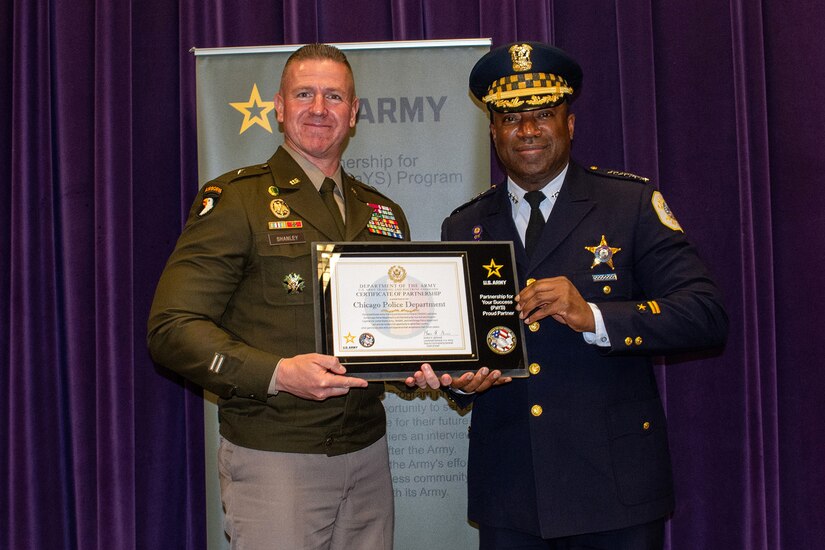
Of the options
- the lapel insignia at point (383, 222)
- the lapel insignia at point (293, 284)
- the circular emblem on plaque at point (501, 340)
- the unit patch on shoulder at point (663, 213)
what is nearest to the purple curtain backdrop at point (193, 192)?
the unit patch on shoulder at point (663, 213)

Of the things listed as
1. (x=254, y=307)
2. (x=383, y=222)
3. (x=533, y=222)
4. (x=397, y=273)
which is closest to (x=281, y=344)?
(x=254, y=307)

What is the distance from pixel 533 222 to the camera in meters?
2.08

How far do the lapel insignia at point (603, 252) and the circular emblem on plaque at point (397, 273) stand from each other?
517 mm

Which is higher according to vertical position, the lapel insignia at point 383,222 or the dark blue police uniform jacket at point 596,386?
the lapel insignia at point 383,222

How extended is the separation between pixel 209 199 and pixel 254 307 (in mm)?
327

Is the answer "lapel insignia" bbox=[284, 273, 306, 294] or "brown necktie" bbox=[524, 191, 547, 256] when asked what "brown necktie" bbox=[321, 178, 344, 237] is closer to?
"lapel insignia" bbox=[284, 273, 306, 294]

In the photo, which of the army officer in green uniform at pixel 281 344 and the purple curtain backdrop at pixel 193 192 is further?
the purple curtain backdrop at pixel 193 192

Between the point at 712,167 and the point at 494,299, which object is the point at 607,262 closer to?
the point at 494,299

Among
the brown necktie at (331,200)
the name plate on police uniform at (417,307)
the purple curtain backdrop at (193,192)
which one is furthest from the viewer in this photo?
the purple curtain backdrop at (193,192)

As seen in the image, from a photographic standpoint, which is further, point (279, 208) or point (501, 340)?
point (279, 208)

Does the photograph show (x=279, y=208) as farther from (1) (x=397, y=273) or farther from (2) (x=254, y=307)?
(1) (x=397, y=273)

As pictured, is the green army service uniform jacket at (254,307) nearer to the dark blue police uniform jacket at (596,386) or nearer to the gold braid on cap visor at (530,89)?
the dark blue police uniform jacket at (596,386)

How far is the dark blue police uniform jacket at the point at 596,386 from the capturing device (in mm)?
1879

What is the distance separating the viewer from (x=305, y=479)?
1.92 meters
